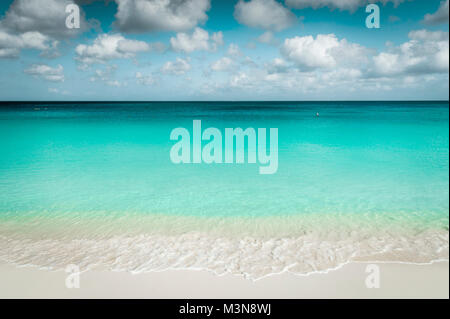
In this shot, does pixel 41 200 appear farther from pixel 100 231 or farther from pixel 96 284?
pixel 96 284

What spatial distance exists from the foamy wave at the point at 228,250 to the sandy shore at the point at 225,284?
206 millimetres

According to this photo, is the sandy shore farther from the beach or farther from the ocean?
the ocean

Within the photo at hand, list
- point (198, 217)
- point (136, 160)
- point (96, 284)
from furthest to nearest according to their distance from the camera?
point (136, 160) < point (198, 217) < point (96, 284)

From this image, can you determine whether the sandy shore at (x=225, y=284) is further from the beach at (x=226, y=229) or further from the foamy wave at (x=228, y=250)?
the foamy wave at (x=228, y=250)

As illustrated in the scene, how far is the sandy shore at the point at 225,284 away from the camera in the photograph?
13.4ft

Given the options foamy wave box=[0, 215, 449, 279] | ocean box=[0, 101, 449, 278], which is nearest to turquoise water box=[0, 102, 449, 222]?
ocean box=[0, 101, 449, 278]

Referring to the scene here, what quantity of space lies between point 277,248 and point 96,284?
3.45m

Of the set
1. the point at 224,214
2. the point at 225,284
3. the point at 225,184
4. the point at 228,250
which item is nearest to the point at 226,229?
the point at 224,214

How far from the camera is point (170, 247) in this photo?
561 centimetres

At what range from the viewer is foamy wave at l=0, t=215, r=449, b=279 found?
4.91 meters

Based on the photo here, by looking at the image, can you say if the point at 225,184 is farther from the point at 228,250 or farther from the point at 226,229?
the point at 228,250

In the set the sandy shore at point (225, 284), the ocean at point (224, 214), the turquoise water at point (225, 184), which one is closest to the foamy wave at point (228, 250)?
the ocean at point (224, 214)
